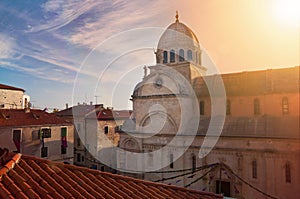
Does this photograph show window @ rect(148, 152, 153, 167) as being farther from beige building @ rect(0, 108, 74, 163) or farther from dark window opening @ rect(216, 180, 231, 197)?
beige building @ rect(0, 108, 74, 163)

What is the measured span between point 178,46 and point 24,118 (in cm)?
1533

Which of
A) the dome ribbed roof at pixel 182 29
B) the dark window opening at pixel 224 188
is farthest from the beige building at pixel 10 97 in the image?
the dark window opening at pixel 224 188

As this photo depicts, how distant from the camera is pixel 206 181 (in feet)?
50.6

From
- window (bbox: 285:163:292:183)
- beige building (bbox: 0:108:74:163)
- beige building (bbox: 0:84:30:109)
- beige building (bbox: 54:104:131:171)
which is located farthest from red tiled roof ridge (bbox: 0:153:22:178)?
beige building (bbox: 0:84:30:109)

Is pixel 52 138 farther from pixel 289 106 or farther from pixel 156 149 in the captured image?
pixel 289 106

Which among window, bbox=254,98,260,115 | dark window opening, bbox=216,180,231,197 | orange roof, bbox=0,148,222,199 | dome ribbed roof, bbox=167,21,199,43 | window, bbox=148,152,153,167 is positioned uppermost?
dome ribbed roof, bbox=167,21,199,43

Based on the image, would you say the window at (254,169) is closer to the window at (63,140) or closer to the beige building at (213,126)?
the beige building at (213,126)

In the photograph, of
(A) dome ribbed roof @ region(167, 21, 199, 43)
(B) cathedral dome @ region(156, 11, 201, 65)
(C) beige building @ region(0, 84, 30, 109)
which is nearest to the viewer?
(B) cathedral dome @ region(156, 11, 201, 65)

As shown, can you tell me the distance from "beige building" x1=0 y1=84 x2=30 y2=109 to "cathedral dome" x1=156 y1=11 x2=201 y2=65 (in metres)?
17.3

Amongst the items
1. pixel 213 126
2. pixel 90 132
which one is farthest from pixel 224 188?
pixel 90 132

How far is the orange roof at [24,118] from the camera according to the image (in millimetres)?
18422

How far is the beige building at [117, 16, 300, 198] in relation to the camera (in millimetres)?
13703

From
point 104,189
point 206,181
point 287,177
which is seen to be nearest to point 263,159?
point 287,177

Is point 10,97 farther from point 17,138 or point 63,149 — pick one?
point 63,149
